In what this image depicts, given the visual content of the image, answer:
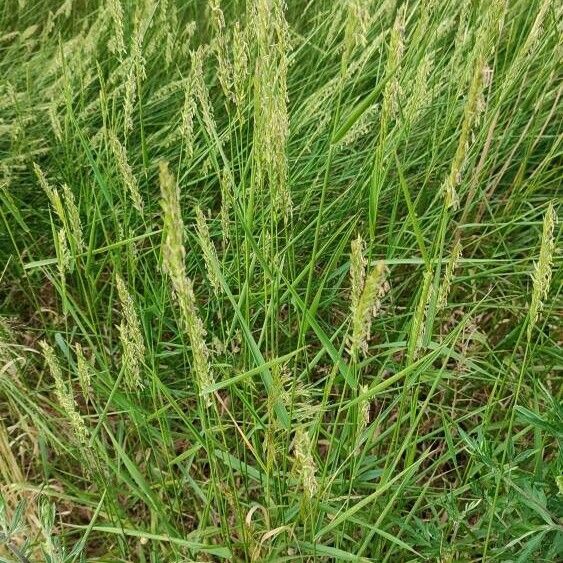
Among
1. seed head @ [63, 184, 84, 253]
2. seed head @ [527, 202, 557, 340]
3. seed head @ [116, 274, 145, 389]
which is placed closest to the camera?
seed head @ [527, 202, 557, 340]

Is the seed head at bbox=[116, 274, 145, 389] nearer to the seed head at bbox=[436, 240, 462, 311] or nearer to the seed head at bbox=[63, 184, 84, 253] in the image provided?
the seed head at bbox=[63, 184, 84, 253]

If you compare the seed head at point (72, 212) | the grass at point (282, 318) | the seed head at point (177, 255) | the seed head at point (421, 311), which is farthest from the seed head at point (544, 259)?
the seed head at point (72, 212)

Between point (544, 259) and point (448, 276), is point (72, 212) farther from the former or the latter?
point (544, 259)

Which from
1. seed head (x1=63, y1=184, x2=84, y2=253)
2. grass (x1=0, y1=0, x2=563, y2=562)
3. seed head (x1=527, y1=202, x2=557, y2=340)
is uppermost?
seed head (x1=527, y1=202, x2=557, y2=340)

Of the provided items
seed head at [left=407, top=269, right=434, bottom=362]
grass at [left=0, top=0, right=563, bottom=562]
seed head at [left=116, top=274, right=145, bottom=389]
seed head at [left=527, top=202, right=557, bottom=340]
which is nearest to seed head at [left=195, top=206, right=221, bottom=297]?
grass at [left=0, top=0, right=563, bottom=562]

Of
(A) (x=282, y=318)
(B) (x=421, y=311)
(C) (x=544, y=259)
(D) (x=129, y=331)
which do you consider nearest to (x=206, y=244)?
(D) (x=129, y=331)

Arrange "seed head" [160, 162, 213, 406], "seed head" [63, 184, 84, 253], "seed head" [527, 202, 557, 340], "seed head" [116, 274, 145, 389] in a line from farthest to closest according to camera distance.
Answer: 1. "seed head" [63, 184, 84, 253]
2. "seed head" [116, 274, 145, 389]
3. "seed head" [527, 202, 557, 340]
4. "seed head" [160, 162, 213, 406]

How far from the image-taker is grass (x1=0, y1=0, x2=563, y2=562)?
113cm

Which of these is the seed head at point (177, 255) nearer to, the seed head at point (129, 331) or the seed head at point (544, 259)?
the seed head at point (129, 331)

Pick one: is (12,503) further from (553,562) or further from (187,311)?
(553,562)

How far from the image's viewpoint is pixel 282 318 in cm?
180

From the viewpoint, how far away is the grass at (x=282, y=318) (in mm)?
1131

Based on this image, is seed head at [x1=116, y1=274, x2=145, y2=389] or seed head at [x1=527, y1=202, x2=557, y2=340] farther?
seed head at [x1=116, y1=274, x2=145, y2=389]

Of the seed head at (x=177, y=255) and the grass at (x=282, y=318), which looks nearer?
the seed head at (x=177, y=255)
